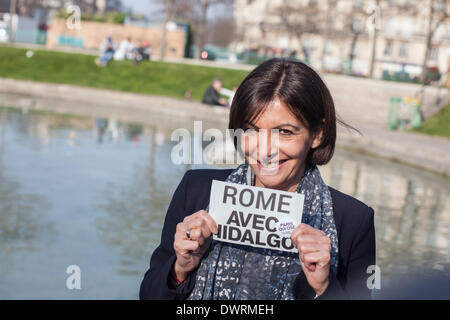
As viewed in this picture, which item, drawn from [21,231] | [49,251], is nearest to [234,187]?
[49,251]

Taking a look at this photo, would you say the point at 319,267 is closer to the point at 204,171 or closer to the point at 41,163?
the point at 204,171

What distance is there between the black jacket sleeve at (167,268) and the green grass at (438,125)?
80.0 feet

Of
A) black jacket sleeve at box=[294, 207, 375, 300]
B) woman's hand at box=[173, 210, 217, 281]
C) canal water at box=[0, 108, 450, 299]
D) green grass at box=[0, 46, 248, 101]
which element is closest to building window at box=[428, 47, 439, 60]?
green grass at box=[0, 46, 248, 101]

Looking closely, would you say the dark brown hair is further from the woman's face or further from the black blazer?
the black blazer

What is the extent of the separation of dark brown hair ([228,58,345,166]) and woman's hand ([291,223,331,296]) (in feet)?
1.52

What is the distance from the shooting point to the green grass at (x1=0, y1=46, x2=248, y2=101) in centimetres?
3547

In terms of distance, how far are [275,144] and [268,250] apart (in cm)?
37

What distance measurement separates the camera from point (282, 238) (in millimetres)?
2523

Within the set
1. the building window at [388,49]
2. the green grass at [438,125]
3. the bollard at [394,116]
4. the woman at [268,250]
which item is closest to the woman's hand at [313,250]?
the woman at [268,250]

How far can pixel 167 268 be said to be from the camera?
266cm

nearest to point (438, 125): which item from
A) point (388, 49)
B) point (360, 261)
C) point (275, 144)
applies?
point (360, 261)

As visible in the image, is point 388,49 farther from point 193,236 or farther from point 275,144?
point 193,236

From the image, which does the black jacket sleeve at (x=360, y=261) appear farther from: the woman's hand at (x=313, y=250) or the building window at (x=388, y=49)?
the building window at (x=388, y=49)

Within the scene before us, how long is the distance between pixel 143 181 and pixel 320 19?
192 feet
